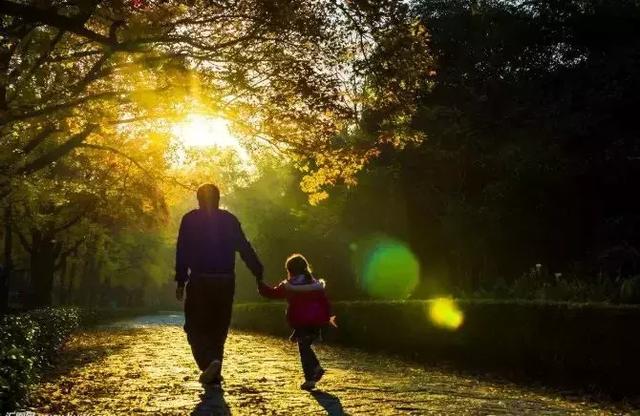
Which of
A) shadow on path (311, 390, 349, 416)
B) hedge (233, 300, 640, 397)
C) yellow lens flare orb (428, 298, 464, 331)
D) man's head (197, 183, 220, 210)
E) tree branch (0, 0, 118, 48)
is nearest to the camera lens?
shadow on path (311, 390, 349, 416)

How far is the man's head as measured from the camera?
24.3ft

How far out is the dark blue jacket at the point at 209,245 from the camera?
7.21 meters

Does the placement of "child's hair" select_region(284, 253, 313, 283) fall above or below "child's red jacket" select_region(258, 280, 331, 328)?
above

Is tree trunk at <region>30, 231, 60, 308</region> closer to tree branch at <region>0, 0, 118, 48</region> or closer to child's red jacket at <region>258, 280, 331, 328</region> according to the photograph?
child's red jacket at <region>258, 280, 331, 328</region>

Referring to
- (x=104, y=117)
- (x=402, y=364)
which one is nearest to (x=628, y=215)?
(x=402, y=364)

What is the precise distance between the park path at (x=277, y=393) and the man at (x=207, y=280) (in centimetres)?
42

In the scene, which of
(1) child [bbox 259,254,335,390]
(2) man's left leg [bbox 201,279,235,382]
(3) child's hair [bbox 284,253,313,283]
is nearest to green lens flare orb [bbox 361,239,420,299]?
(3) child's hair [bbox 284,253,313,283]

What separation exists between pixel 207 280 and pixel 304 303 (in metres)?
1.31

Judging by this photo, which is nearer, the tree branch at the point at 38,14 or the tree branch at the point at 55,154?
the tree branch at the point at 38,14

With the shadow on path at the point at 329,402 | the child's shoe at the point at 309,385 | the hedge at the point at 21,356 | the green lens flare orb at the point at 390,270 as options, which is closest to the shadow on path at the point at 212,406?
the shadow on path at the point at 329,402

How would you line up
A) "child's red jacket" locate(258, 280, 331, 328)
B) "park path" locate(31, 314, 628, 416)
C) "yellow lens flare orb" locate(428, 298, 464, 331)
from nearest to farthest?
"park path" locate(31, 314, 628, 416) < "child's red jacket" locate(258, 280, 331, 328) < "yellow lens flare orb" locate(428, 298, 464, 331)

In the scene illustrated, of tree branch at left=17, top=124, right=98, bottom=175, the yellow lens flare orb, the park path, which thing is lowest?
the park path

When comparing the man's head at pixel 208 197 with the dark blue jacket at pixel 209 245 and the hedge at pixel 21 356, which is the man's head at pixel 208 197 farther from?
the hedge at pixel 21 356

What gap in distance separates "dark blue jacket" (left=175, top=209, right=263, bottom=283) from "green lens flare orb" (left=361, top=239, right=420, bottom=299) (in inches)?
847
